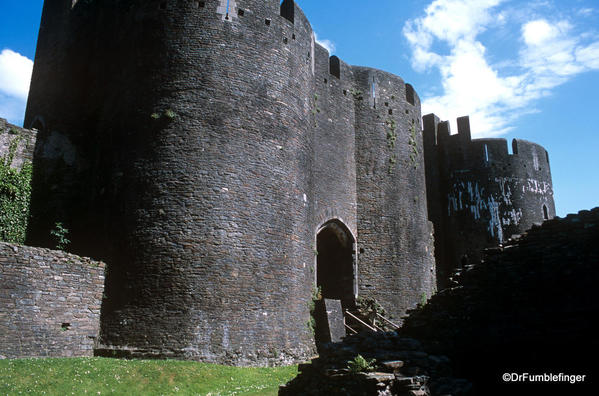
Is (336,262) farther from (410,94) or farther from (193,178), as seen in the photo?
(410,94)

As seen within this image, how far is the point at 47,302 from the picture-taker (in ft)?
40.4

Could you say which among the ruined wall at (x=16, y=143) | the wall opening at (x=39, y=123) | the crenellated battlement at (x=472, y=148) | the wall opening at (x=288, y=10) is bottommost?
the ruined wall at (x=16, y=143)

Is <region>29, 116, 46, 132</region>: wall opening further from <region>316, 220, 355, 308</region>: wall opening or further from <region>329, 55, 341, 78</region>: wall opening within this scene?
<region>329, 55, 341, 78</region>: wall opening

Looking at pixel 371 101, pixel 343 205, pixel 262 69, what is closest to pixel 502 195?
pixel 371 101

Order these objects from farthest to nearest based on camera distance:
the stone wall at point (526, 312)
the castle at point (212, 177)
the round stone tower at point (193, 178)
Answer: the castle at point (212, 177), the round stone tower at point (193, 178), the stone wall at point (526, 312)

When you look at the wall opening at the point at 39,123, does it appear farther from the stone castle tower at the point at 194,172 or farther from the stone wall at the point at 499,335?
the stone wall at the point at 499,335

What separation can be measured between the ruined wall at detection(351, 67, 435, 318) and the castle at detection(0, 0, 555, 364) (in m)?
0.08

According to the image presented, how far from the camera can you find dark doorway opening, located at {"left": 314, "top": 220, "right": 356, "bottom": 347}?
19984 millimetres

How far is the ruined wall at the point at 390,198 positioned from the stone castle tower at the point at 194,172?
41cm

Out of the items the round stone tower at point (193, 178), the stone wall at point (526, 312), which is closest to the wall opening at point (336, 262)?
the round stone tower at point (193, 178)

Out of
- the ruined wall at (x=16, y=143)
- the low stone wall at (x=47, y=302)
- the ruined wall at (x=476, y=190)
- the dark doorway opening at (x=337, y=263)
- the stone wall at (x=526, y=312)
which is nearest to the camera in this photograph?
the stone wall at (x=526, y=312)

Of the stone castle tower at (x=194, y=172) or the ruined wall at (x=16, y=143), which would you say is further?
the ruined wall at (x=16, y=143)

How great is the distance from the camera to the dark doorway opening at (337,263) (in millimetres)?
19984

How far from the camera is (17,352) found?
1152 cm
